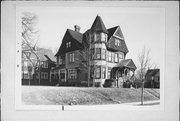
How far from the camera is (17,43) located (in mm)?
2354

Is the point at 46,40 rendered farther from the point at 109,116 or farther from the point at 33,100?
the point at 109,116

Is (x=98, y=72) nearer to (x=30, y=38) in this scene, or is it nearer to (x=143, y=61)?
(x=143, y=61)

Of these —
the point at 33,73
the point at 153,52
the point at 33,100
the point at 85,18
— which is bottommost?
the point at 33,100

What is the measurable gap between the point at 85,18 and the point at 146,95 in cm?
103

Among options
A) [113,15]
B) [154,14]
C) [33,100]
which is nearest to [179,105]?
[154,14]

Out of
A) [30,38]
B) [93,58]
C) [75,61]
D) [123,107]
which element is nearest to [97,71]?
[93,58]

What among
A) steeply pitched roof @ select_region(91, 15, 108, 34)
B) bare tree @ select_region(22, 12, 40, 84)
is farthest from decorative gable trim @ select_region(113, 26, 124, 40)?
bare tree @ select_region(22, 12, 40, 84)

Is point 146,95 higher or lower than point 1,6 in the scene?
lower

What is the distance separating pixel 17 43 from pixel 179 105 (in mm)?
1801

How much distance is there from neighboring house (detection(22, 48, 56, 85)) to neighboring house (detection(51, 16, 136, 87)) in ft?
0.24

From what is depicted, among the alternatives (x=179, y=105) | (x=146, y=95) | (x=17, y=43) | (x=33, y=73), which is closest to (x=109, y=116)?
(x=146, y=95)

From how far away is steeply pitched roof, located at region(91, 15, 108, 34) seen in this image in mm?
2348

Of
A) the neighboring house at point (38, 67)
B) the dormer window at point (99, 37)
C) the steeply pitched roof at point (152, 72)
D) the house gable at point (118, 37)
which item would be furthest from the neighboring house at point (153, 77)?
the neighboring house at point (38, 67)

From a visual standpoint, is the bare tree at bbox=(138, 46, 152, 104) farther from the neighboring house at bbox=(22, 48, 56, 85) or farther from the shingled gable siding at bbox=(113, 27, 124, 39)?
the neighboring house at bbox=(22, 48, 56, 85)
